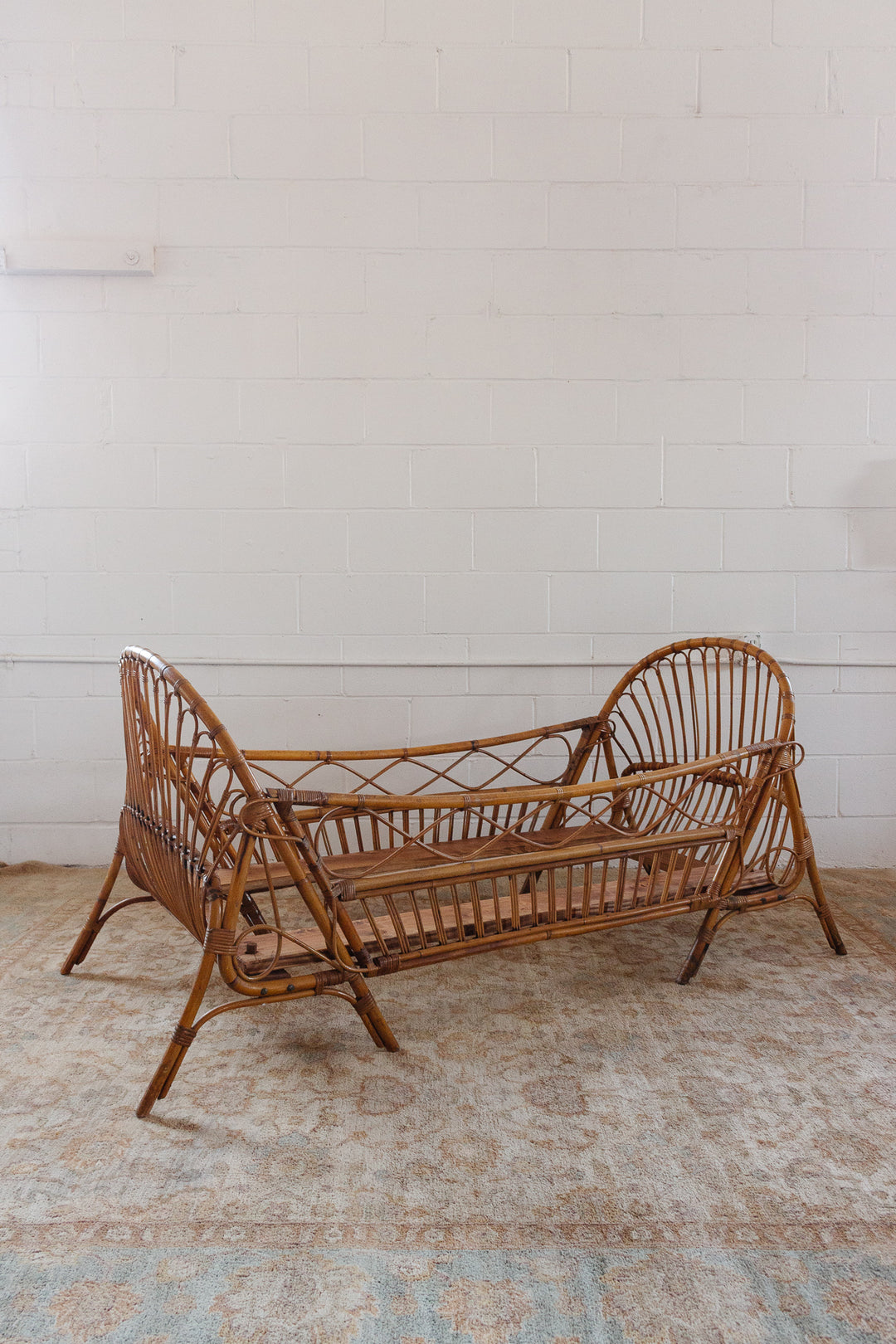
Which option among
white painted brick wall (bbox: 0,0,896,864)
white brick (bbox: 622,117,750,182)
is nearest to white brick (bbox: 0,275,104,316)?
white painted brick wall (bbox: 0,0,896,864)

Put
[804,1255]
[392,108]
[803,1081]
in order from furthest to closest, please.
A: [392,108] < [803,1081] < [804,1255]

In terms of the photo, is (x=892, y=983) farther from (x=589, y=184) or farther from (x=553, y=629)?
(x=589, y=184)

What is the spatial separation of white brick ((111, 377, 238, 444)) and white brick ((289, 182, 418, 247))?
54cm

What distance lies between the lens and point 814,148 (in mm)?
2936

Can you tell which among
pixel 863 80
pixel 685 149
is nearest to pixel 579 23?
pixel 685 149

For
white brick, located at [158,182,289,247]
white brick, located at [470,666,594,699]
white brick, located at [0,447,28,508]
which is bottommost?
white brick, located at [470,666,594,699]

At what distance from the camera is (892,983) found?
224 cm

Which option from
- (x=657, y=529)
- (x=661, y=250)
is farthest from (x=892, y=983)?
(x=661, y=250)

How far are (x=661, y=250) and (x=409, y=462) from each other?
1034 millimetres

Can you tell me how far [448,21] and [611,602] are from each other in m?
1.85

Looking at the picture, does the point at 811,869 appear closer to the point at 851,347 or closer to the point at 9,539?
the point at 851,347

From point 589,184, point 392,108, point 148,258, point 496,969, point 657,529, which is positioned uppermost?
point 392,108

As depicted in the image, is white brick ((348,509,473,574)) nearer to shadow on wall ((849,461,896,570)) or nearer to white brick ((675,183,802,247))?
white brick ((675,183,802,247))

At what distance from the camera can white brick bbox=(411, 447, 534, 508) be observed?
9.83 ft
